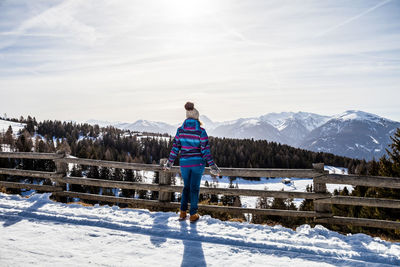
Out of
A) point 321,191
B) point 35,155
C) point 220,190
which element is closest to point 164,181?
point 220,190

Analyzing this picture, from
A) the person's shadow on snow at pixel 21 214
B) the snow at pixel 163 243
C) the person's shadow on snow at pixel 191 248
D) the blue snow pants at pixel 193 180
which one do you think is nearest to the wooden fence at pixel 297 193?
the snow at pixel 163 243

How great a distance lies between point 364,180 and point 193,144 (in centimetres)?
411

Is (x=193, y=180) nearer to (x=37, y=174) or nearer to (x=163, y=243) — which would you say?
(x=163, y=243)

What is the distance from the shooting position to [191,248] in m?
4.73

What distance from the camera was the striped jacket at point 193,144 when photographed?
19.5ft

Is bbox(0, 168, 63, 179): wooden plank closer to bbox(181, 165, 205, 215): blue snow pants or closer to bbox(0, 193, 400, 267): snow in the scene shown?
bbox(0, 193, 400, 267): snow

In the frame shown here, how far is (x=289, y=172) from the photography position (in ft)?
21.5

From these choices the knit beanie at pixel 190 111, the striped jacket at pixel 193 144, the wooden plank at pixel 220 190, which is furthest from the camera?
the wooden plank at pixel 220 190

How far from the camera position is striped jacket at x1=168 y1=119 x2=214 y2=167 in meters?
5.95

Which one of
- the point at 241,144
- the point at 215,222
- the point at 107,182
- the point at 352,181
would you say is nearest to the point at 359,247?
the point at 352,181

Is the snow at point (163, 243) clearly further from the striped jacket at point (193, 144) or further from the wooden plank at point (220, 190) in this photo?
the striped jacket at point (193, 144)

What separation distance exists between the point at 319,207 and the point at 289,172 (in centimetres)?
129

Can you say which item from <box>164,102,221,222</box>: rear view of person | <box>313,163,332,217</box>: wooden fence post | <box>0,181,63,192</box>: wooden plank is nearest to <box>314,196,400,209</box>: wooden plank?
<box>313,163,332,217</box>: wooden fence post

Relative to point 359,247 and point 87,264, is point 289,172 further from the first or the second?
point 87,264
